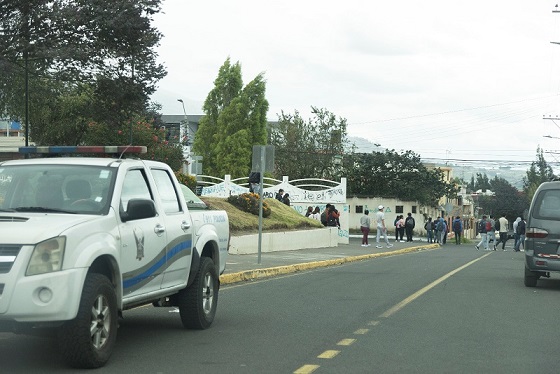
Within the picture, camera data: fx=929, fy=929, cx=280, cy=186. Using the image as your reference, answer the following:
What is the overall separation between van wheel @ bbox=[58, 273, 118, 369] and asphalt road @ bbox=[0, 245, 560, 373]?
19 cm

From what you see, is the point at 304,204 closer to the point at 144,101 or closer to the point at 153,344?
the point at 144,101

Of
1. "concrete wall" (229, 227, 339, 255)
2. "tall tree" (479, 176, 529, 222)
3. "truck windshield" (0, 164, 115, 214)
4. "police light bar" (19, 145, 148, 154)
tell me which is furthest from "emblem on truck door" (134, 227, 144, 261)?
"tall tree" (479, 176, 529, 222)

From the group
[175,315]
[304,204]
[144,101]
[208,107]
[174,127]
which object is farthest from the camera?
[174,127]

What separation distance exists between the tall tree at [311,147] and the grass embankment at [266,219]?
3085 centimetres

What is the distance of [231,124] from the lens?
6644 cm

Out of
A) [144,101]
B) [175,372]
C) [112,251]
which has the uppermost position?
[144,101]

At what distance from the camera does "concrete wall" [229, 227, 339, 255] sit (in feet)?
88.4

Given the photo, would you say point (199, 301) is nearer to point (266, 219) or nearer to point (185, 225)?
point (185, 225)

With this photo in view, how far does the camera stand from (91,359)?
7.91m

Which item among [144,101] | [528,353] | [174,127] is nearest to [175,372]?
[528,353]

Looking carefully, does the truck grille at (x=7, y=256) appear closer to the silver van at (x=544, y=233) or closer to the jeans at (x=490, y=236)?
the silver van at (x=544, y=233)

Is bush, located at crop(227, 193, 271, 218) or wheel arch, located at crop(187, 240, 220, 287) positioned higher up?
bush, located at crop(227, 193, 271, 218)

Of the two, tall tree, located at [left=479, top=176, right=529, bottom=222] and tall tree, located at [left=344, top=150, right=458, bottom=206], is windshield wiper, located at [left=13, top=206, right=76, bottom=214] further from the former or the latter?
tall tree, located at [left=479, top=176, right=529, bottom=222]

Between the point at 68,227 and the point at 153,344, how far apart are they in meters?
2.35
